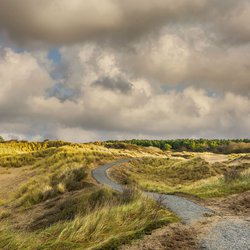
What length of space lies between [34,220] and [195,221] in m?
7.52

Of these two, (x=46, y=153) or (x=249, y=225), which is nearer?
(x=249, y=225)

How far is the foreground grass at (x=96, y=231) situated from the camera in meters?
9.44

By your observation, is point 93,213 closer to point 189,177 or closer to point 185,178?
point 185,178

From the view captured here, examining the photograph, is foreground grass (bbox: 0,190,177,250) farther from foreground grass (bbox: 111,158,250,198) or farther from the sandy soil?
the sandy soil

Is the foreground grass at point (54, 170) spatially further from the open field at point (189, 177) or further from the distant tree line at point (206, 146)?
the distant tree line at point (206, 146)

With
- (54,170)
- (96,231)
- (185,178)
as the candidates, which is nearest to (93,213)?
(96,231)

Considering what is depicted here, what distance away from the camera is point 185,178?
129ft

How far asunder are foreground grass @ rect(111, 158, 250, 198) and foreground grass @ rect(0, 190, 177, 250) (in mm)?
8812

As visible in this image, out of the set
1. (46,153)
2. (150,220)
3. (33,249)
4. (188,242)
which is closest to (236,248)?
(188,242)

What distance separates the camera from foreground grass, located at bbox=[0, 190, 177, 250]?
9.44 m

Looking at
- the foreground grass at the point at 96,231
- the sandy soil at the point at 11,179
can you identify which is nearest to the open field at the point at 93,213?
the foreground grass at the point at 96,231

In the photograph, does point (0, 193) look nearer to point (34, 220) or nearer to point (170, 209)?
point (34, 220)

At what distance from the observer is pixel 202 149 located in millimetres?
171875

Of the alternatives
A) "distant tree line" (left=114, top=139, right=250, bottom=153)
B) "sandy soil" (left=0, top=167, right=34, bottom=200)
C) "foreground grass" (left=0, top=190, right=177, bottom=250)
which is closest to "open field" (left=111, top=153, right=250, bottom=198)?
"foreground grass" (left=0, top=190, right=177, bottom=250)
